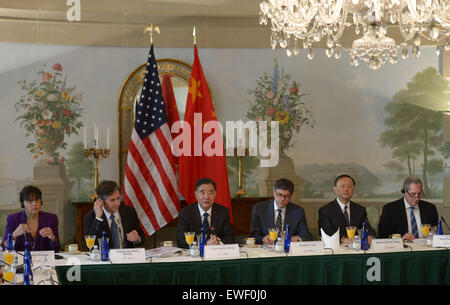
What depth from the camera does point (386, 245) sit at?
4312 millimetres

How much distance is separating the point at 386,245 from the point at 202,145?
8.60ft

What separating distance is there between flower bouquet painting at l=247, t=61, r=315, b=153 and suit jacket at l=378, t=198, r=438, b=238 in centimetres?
196

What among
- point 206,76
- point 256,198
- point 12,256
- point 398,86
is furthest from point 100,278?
point 398,86

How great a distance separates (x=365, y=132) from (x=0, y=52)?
4357 millimetres

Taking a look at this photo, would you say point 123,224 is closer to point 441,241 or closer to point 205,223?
point 205,223

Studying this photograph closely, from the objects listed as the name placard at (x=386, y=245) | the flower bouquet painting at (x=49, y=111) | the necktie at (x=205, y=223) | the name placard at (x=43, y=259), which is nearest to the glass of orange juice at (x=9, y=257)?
the name placard at (x=43, y=259)

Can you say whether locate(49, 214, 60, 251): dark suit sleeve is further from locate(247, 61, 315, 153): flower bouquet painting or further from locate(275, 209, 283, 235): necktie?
locate(247, 61, 315, 153): flower bouquet painting

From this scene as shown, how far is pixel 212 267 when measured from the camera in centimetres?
399

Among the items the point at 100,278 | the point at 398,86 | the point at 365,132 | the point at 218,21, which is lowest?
the point at 100,278

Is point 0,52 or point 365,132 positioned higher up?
point 0,52

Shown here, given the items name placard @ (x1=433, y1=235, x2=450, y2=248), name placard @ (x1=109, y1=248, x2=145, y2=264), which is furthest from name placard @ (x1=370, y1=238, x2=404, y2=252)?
name placard @ (x1=109, y1=248, x2=145, y2=264)

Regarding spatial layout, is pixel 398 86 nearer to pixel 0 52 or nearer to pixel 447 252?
pixel 447 252

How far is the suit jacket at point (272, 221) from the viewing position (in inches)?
193

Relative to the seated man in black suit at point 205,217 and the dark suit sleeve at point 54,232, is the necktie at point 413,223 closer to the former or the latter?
the seated man in black suit at point 205,217
